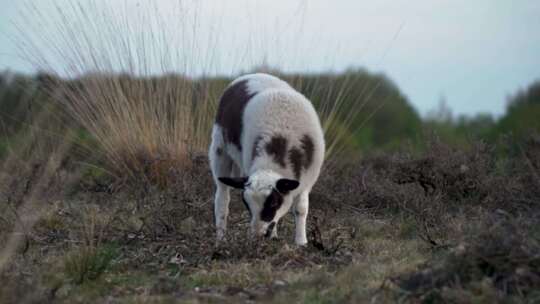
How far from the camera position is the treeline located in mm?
10500

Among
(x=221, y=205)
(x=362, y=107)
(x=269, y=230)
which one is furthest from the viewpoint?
(x=362, y=107)

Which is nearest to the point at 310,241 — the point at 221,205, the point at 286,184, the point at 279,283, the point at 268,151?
the point at 286,184

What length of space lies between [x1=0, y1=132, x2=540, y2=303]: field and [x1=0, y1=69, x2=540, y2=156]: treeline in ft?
3.15

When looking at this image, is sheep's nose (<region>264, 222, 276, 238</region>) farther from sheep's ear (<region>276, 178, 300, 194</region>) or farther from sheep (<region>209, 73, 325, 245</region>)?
sheep's ear (<region>276, 178, 300, 194</region>)

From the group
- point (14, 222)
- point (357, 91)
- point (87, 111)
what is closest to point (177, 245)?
point (14, 222)

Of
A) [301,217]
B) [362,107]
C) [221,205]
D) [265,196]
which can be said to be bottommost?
[362,107]

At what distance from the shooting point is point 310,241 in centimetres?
662

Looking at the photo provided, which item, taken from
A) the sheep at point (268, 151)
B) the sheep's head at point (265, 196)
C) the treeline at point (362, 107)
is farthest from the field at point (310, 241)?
the treeline at point (362, 107)

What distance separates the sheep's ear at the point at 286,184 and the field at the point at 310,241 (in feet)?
1.26

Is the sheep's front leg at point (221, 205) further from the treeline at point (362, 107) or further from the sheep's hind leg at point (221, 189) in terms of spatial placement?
the treeline at point (362, 107)

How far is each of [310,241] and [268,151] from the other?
2.57 feet

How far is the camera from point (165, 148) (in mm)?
9812

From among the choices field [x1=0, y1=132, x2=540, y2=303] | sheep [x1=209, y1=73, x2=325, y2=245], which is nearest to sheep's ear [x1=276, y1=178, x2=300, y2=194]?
sheep [x1=209, y1=73, x2=325, y2=245]

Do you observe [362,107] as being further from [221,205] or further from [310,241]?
[310,241]
